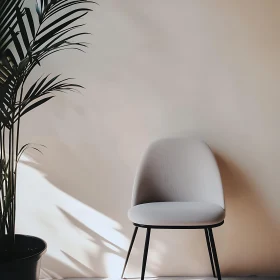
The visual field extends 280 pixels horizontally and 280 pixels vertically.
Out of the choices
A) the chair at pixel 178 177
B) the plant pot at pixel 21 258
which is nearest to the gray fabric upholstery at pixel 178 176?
the chair at pixel 178 177

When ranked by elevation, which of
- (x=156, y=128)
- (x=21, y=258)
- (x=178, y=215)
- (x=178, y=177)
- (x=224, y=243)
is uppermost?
(x=156, y=128)

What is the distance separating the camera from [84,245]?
2400mm

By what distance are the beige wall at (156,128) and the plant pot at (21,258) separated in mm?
465

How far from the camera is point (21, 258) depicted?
1722mm

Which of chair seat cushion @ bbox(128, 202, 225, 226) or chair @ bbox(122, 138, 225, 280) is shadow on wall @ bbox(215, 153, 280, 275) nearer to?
chair @ bbox(122, 138, 225, 280)

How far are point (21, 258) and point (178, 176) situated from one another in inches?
38.4

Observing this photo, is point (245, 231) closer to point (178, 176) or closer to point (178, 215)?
point (178, 176)

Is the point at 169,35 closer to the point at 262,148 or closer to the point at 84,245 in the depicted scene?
Result: the point at 262,148

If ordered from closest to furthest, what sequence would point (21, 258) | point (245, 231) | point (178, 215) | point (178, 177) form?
point (21, 258)
point (178, 215)
point (178, 177)
point (245, 231)

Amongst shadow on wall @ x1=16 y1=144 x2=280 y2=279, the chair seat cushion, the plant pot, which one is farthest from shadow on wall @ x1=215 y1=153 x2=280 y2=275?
the plant pot

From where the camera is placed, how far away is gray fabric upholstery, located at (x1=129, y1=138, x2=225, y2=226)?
2.12m

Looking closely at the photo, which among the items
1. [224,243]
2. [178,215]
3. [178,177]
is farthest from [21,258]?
[224,243]

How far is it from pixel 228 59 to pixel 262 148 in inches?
22.6

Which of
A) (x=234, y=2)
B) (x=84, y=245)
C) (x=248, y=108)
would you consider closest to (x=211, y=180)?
(x=248, y=108)
